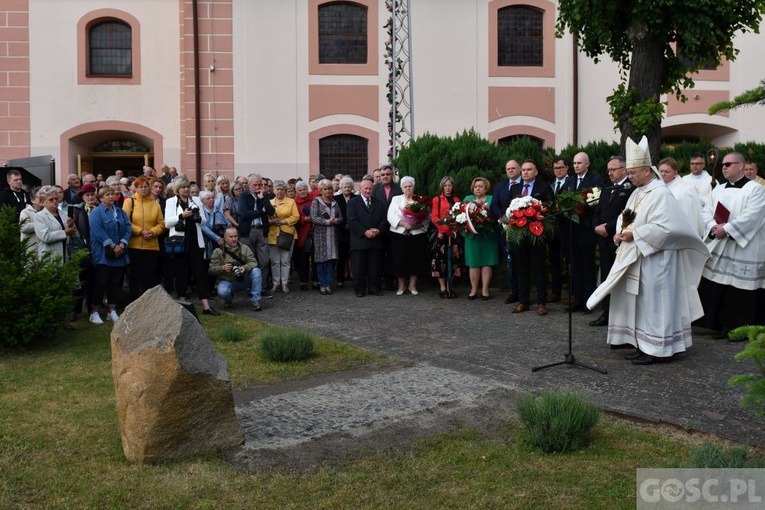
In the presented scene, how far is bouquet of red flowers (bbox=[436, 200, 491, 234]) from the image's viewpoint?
12.0 m

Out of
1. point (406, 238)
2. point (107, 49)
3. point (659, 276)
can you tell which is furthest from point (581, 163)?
point (107, 49)

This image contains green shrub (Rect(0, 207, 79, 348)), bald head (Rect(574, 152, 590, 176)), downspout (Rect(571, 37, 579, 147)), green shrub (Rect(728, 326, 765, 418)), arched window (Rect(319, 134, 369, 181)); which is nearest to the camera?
green shrub (Rect(728, 326, 765, 418))

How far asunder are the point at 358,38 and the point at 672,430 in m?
16.7

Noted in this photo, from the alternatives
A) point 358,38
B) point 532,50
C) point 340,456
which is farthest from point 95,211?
point 532,50

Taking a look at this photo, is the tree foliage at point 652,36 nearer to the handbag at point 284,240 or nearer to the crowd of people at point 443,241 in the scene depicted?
the crowd of people at point 443,241

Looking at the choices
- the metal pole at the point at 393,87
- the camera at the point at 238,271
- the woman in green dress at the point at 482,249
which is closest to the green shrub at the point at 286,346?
the camera at the point at 238,271

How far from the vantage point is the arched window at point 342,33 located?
20.8 metres

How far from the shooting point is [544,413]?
5582 mm

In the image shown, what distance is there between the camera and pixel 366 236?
12906 millimetres

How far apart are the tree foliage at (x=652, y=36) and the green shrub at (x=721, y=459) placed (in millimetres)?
8263

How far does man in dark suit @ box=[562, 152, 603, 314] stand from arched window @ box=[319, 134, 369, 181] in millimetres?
10428

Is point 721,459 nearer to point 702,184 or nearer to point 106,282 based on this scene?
point 702,184

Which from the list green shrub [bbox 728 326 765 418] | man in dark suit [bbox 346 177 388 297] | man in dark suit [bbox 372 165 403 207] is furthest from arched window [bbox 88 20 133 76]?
green shrub [bbox 728 326 765 418]

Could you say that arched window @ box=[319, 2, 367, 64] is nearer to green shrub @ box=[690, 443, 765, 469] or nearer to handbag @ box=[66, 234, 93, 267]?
handbag @ box=[66, 234, 93, 267]
